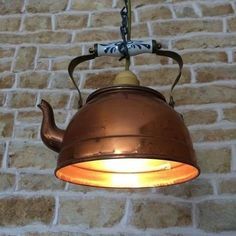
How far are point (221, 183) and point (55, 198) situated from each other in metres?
0.71

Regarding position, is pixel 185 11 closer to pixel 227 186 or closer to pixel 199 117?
pixel 199 117

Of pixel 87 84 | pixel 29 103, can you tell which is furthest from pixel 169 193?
pixel 29 103

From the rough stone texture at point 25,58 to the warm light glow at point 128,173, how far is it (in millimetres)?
1073

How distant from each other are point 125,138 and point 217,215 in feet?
3.08

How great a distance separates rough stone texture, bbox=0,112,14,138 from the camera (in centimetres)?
178

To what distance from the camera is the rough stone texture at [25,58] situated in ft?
6.35

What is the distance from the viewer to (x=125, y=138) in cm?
76

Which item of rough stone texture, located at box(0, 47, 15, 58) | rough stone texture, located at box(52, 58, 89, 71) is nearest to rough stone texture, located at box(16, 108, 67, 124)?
rough stone texture, located at box(52, 58, 89, 71)

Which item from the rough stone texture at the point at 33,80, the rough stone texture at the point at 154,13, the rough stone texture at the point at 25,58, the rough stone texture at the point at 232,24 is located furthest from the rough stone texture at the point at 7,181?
the rough stone texture at the point at 232,24

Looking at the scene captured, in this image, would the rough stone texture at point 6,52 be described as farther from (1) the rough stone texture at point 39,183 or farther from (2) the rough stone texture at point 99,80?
(1) the rough stone texture at point 39,183

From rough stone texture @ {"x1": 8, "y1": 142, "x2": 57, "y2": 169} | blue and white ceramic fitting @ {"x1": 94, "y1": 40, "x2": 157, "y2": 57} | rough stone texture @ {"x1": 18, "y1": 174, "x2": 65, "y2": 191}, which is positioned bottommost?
rough stone texture @ {"x1": 18, "y1": 174, "x2": 65, "y2": 191}

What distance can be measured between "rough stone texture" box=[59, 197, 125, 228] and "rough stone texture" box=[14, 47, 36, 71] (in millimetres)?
746

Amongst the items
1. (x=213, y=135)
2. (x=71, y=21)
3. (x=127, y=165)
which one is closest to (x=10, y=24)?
(x=71, y=21)

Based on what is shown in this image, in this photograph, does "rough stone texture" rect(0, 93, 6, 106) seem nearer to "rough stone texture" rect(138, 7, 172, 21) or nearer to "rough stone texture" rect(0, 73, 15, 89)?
"rough stone texture" rect(0, 73, 15, 89)
